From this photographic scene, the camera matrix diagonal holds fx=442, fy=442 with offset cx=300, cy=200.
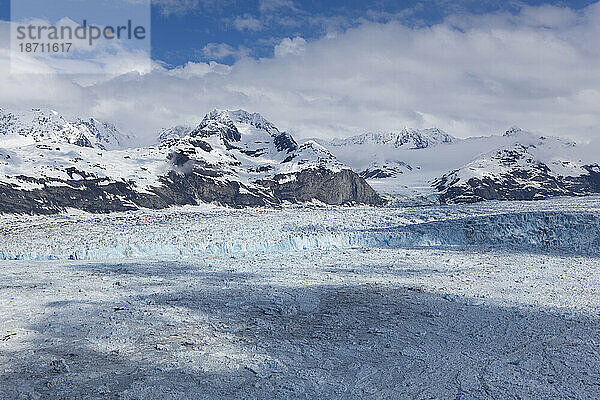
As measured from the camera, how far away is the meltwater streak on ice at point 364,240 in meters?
21.2

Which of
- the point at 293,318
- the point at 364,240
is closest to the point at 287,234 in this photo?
the point at 364,240

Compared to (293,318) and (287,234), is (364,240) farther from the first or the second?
(293,318)

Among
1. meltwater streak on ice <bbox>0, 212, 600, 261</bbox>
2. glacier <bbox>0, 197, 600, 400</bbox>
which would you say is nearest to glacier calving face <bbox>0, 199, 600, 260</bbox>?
meltwater streak on ice <bbox>0, 212, 600, 261</bbox>

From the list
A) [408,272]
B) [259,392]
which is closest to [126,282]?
[259,392]

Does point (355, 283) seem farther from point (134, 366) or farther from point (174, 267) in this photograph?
point (134, 366)

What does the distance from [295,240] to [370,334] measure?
528 inches

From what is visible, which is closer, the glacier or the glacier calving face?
the glacier

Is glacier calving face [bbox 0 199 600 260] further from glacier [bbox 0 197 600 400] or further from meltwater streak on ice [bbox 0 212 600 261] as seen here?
glacier [bbox 0 197 600 400]

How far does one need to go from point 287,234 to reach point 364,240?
14.0 feet

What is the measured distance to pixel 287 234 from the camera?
79.5 ft

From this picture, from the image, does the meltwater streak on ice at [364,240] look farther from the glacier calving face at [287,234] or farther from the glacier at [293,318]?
the glacier at [293,318]

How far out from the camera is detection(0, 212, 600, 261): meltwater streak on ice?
69.5 ft

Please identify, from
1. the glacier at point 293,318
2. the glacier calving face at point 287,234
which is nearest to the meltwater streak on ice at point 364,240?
the glacier calving face at point 287,234

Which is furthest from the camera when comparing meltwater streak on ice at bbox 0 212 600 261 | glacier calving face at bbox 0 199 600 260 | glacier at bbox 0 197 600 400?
glacier calving face at bbox 0 199 600 260
